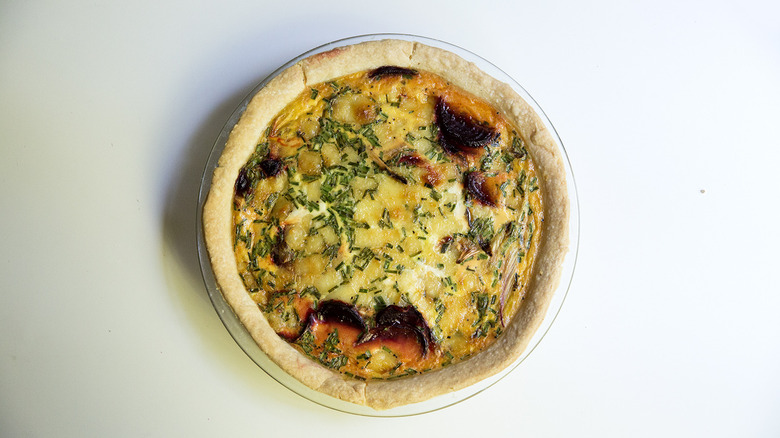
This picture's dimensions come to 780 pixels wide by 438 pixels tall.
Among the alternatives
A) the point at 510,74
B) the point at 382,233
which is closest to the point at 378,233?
the point at 382,233

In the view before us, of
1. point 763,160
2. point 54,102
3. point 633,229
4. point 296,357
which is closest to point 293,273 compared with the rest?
point 296,357

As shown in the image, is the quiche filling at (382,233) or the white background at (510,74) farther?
the white background at (510,74)

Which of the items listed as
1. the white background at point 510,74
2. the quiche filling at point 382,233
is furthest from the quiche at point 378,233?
the white background at point 510,74

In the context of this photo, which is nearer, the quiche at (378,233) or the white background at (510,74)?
the quiche at (378,233)

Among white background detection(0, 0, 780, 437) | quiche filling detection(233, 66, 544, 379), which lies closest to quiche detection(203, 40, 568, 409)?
quiche filling detection(233, 66, 544, 379)

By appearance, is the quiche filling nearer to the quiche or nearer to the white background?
the quiche

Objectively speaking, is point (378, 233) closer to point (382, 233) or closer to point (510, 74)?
point (382, 233)

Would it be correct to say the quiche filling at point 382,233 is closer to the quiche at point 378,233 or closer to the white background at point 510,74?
the quiche at point 378,233
